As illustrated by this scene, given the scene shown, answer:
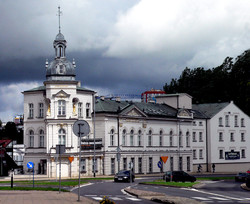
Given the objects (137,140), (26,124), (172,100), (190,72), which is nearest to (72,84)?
(26,124)

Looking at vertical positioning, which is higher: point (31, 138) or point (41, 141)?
point (31, 138)

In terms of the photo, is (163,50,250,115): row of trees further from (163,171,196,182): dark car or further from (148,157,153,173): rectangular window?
(163,171,196,182): dark car

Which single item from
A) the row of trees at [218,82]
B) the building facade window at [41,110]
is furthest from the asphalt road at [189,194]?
the row of trees at [218,82]

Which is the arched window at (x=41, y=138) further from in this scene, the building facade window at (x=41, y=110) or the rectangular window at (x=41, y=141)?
the building facade window at (x=41, y=110)

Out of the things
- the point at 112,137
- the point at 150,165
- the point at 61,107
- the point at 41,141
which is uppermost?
the point at 61,107

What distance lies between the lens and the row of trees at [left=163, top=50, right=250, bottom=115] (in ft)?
388

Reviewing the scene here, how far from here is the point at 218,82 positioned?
127 m

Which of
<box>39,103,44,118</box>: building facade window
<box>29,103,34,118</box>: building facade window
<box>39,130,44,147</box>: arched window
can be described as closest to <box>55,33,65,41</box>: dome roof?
<box>39,103,44,118</box>: building facade window

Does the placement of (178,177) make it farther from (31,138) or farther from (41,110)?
(31,138)

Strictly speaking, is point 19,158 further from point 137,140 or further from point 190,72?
point 190,72

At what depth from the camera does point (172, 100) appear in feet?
302

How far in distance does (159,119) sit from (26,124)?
19.0 metres

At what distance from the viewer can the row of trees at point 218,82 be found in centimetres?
11831

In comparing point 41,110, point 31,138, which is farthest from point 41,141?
point 41,110
